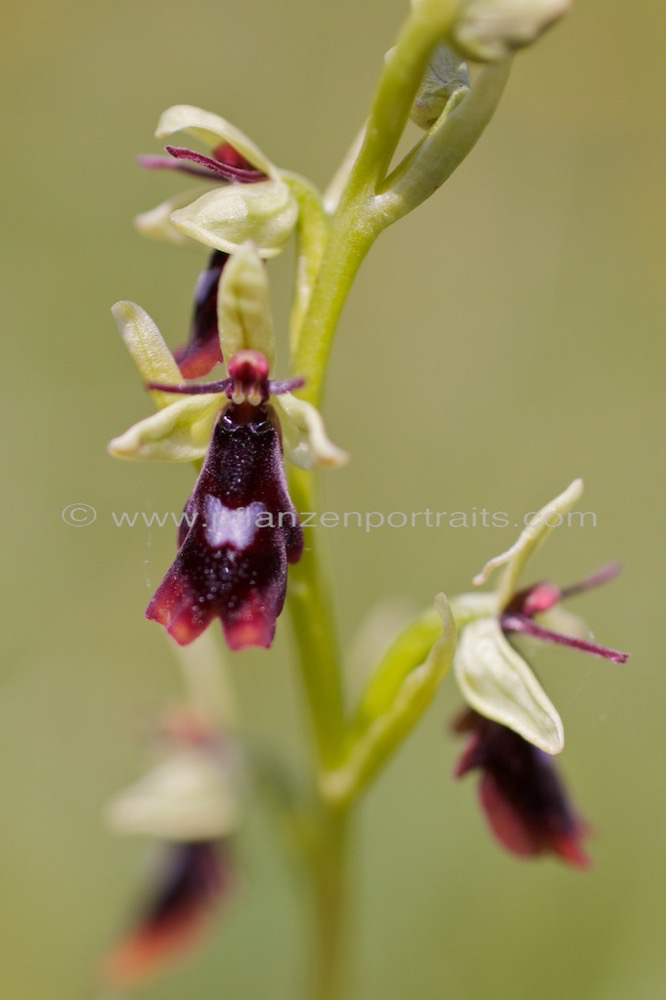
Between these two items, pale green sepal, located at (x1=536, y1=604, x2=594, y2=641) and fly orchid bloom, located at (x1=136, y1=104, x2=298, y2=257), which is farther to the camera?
pale green sepal, located at (x1=536, y1=604, x2=594, y2=641)

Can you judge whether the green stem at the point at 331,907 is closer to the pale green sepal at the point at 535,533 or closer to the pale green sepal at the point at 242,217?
the pale green sepal at the point at 535,533

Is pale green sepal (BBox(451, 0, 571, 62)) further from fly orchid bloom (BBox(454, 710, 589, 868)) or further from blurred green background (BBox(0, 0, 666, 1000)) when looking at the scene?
blurred green background (BBox(0, 0, 666, 1000))

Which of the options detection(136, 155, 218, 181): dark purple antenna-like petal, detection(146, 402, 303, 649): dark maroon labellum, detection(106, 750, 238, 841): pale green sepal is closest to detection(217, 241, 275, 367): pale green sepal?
detection(146, 402, 303, 649): dark maroon labellum

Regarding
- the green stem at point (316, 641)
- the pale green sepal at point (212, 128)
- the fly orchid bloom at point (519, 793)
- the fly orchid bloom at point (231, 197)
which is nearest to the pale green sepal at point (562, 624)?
the fly orchid bloom at point (519, 793)

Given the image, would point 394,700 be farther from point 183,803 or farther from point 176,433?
point 183,803

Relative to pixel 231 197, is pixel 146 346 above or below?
below

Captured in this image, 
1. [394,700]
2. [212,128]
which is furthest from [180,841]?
[212,128]
